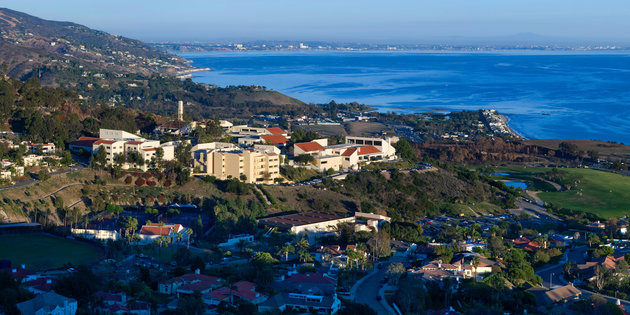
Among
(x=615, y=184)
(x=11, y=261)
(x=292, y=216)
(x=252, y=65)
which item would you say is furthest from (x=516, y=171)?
(x=252, y=65)

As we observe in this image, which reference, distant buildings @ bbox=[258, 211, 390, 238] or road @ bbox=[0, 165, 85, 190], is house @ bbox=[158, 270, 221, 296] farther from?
road @ bbox=[0, 165, 85, 190]

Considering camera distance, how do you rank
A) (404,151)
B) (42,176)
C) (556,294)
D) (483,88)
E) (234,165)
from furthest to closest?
(483,88)
(404,151)
(234,165)
(42,176)
(556,294)

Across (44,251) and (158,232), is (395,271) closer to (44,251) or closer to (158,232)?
(158,232)

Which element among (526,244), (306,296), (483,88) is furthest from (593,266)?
(483,88)

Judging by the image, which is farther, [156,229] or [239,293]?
[156,229]

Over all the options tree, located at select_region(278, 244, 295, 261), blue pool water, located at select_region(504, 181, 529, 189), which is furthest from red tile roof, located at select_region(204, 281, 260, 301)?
blue pool water, located at select_region(504, 181, 529, 189)

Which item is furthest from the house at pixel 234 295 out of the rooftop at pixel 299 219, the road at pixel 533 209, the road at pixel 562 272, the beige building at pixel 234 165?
the road at pixel 533 209
